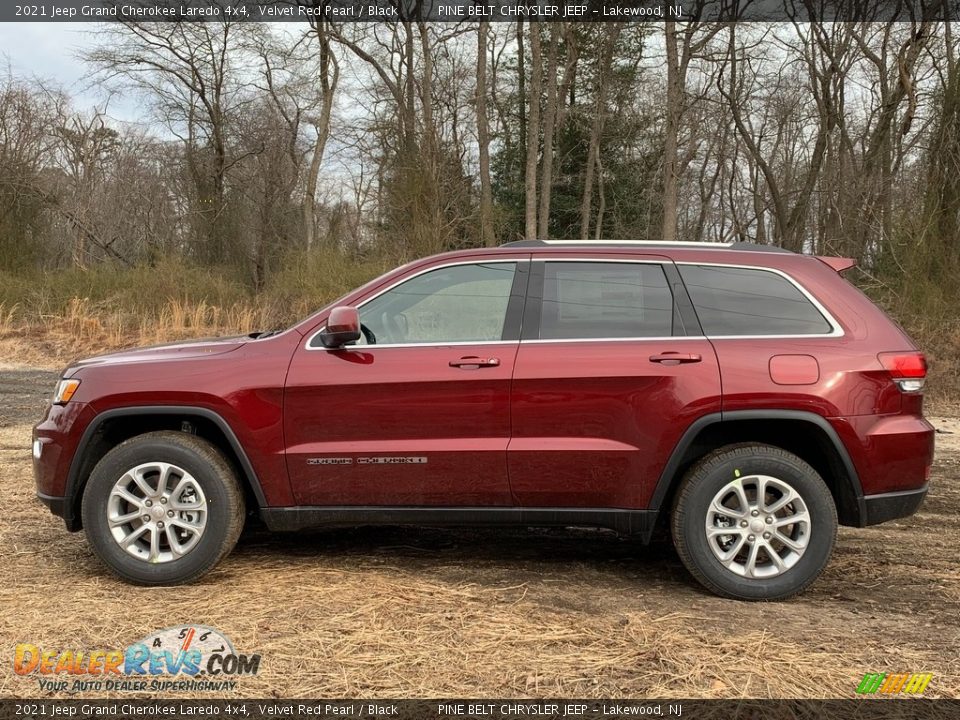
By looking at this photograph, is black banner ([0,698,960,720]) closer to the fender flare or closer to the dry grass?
the dry grass

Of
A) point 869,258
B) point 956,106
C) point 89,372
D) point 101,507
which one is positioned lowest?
point 101,507

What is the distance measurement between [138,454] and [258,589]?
0.94 m

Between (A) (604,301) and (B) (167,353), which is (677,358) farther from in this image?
(B) (167,353)

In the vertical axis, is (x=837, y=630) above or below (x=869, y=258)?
below

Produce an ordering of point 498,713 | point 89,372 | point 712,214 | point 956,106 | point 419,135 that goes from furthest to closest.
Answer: point 712,214 < point 419,135 < point 956,106 < point 89,372 < point 498,713

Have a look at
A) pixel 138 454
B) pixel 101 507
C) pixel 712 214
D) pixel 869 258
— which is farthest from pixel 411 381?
pixel 712 214

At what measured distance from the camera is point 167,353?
14.7 feet

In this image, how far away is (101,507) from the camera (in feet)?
14.1

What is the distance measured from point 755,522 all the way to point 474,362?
1619 mm

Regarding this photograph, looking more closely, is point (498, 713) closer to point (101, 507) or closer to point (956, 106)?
point (101, 507)

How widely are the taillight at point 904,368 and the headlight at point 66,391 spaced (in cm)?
420

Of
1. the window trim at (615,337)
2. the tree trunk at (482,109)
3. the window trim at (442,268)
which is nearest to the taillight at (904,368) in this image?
the window trim at (615,337)

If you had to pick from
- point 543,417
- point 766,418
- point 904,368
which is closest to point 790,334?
point 766,418

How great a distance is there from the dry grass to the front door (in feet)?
1.68
